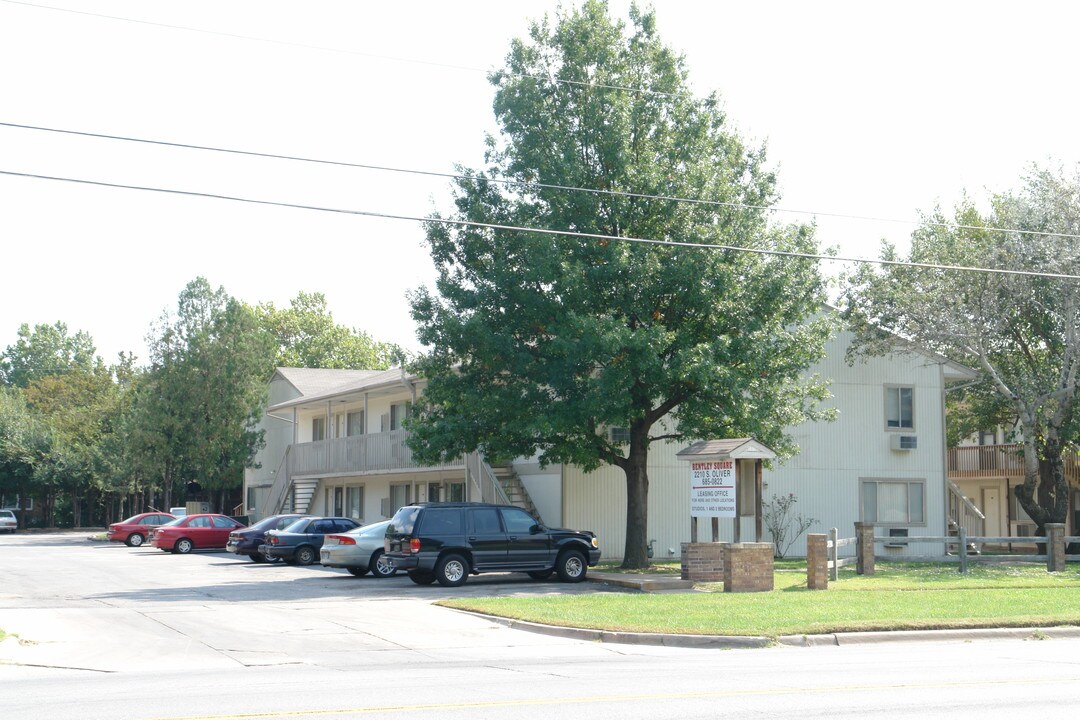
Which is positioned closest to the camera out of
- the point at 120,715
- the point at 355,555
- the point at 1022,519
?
the point at 120,715

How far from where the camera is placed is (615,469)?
33.7 metres

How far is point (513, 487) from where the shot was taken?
116 ft

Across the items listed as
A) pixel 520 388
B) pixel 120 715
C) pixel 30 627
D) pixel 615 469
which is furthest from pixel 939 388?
pixel 120 715

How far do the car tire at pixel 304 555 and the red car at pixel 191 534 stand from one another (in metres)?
9.05

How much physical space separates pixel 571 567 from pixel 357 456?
1797cm

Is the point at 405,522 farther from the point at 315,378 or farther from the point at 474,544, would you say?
the point at 315,378

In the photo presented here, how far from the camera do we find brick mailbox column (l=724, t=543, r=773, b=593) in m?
22.8

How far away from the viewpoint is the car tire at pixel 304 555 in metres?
32.7

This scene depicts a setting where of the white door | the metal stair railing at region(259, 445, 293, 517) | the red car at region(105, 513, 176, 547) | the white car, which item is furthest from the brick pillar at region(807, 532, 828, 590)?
the white car

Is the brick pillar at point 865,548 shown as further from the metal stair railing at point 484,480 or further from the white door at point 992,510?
the white door at point 992,510

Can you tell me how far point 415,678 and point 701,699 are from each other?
3.28 metres

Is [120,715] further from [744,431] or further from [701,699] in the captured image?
[744,431]

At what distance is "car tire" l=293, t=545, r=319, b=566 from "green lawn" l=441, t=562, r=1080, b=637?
41.9 ft

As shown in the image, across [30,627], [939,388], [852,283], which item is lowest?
[30,627]
